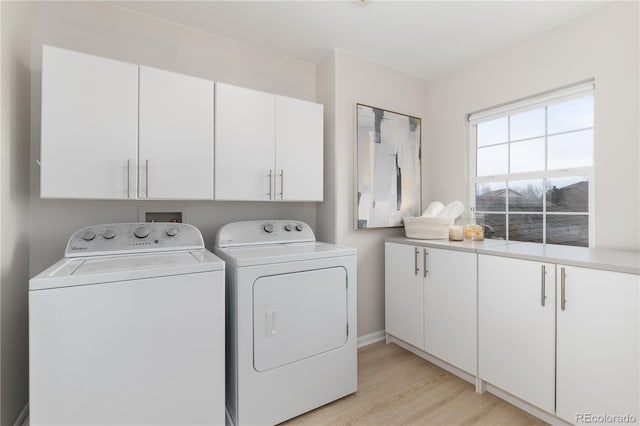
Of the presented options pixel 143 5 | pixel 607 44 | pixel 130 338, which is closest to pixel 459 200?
pixel 607 44

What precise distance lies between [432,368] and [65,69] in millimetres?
2957

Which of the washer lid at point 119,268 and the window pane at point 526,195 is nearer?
the washer lid at point 119,268

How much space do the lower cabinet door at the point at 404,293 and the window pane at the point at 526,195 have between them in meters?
0.97

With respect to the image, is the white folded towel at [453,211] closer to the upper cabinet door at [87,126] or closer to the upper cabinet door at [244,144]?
the upper cabinet door at [244,144]

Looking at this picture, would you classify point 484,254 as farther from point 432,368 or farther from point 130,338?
point 130,338

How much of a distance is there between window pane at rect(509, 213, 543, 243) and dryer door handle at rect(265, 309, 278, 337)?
6.91ft

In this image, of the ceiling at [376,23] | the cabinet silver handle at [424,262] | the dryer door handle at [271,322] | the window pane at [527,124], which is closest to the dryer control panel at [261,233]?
the dryer door handle at [271,322]

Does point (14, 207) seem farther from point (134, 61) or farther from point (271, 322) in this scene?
point (271, 322)

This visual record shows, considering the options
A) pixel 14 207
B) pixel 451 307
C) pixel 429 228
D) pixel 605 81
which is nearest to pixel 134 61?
pixel 14 207

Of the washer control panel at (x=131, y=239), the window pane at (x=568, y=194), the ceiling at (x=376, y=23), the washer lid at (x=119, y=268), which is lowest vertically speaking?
the washer lid at (x=119, y=268)

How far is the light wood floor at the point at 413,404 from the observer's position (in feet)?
5.41

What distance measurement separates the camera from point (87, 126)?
1.54 meters

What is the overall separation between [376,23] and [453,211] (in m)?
1.59
